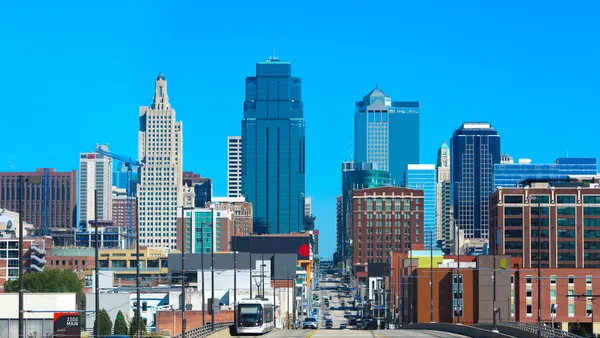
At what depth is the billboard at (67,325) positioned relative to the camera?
260 ft

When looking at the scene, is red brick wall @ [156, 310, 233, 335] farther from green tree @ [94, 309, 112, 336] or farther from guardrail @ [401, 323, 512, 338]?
guardrail @ [401, 323, 512, 338]

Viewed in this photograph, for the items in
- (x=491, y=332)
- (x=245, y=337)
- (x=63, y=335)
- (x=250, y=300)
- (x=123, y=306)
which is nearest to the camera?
(x=63, y=335)

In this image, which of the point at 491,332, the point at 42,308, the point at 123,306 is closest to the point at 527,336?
the point at 491,332

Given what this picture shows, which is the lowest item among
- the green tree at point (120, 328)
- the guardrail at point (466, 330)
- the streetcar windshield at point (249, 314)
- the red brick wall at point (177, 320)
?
the red brick wall at point (177, 320)

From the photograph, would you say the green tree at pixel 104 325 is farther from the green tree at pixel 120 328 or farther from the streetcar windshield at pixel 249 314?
the streetcar windshield at pixel 249 314

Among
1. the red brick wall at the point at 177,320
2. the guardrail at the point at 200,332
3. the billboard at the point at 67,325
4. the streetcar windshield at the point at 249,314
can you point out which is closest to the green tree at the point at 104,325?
the guardrail at the point at 200,332

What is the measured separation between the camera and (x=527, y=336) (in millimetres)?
81125

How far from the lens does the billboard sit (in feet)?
260

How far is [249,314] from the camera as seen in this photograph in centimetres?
9731

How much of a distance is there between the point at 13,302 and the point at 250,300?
19.5 metres

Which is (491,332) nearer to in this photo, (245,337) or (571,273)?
(245,337)

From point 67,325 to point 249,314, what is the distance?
20506mm

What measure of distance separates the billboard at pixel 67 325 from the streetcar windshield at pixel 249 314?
58.7 feet

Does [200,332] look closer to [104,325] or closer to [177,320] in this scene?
[104,325]
